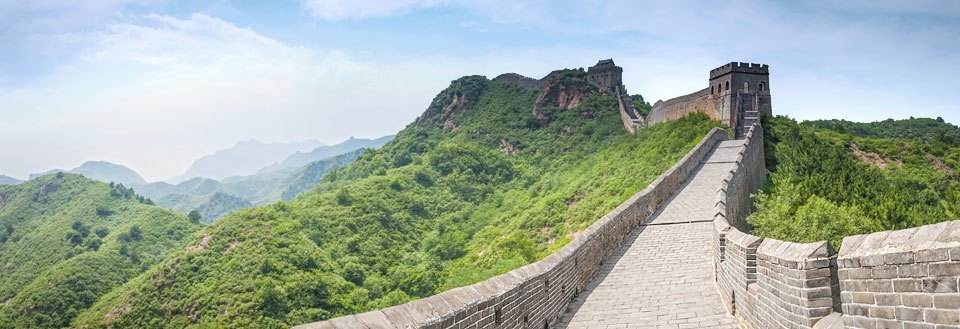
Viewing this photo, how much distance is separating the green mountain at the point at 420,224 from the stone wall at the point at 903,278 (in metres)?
19.7

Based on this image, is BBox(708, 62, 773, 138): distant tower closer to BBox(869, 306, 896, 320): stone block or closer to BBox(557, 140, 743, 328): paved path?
BBox(557, 140, 743, 328): paved path

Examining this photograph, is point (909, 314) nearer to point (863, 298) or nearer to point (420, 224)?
point (863, 298)

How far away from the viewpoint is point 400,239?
163 feet

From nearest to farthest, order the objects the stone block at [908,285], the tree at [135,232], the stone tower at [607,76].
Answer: the stone block at [908,285], the stone tower at [607,76], the tree at [135,232]

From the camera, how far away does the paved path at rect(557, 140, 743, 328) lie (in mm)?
7859

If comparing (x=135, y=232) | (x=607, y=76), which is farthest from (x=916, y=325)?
(x=135, y=232)

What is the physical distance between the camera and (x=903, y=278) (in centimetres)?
357

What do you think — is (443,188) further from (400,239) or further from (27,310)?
(27,310)

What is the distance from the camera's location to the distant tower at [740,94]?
111 feet

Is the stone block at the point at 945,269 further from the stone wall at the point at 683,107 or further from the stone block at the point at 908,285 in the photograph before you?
the stone wall at the point at 683,107

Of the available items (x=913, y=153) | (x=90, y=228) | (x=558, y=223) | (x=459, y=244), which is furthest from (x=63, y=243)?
(x=913, y=153)

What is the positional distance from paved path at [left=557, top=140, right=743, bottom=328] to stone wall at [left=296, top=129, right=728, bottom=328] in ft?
0.84

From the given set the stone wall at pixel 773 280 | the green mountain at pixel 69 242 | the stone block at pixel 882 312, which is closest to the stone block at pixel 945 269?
the stone block at pixel 882 312

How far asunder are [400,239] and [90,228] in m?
59.8
